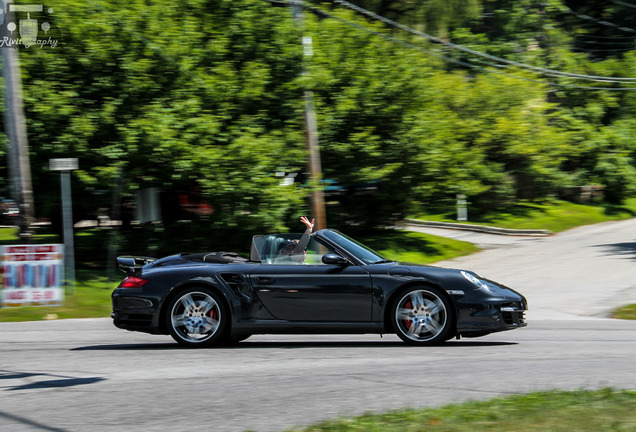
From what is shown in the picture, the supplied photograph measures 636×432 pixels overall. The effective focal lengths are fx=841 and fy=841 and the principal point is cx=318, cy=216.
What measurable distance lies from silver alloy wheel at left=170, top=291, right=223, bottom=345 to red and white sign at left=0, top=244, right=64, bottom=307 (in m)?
6.58

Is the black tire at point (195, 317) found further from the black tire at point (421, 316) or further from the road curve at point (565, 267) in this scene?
the road curve at point (565, 267)

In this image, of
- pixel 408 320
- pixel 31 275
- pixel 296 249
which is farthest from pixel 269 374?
pixel 31 275

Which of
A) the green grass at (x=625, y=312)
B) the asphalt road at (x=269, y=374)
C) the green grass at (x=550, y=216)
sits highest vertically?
the green grass at (x=550, y=216)

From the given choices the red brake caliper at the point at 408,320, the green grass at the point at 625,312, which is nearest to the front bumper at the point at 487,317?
the red brake caliper at the point at 408,320

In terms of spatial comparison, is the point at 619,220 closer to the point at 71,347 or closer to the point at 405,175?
the point at 405,175

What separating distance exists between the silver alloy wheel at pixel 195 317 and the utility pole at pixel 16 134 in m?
7.26

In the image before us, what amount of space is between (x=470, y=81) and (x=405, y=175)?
392 inches

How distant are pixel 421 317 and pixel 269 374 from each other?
2.22m

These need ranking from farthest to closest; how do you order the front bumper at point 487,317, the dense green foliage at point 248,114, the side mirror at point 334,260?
1. the dense green foliage at point 248,114
2. the side mirror at point 334,260
3. the front bumper at point 487,317

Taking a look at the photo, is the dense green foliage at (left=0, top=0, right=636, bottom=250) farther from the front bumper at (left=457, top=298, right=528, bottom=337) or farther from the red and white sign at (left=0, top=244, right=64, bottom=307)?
the front bumper at (left=457, top=298, right=528, bottom=337)

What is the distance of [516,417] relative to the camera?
17.2ft

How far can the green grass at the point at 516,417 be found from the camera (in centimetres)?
498

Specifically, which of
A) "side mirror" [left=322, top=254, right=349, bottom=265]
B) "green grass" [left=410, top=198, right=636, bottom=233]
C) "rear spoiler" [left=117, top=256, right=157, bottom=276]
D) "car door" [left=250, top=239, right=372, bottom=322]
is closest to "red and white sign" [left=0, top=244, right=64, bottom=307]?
"rear spoiler" [left=117, top=256, right=157, bottom=276]

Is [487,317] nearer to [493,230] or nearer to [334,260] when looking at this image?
[334,260]
